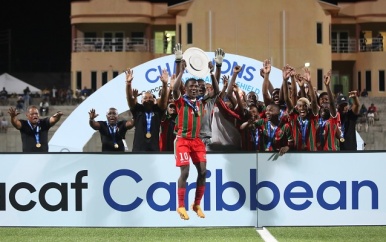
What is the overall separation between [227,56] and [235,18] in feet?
120

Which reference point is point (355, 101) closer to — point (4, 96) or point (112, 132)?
point (112, 132)

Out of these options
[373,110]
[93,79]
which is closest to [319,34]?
[373,110]

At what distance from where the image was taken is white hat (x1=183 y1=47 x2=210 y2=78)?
47.2 feet

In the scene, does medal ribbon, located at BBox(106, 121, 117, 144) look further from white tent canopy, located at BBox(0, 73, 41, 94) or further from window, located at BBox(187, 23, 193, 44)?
window, located at BBox(187, 23, 193, 44)

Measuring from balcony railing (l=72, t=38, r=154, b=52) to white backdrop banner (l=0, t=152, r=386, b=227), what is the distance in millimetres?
49364

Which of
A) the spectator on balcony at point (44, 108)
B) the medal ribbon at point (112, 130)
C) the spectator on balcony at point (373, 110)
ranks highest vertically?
the spectator on balcony at point (44, 108)

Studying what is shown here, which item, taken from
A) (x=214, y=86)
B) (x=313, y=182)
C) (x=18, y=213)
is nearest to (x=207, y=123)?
(x=214, y=86)

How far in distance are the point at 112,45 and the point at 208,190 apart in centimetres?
5018

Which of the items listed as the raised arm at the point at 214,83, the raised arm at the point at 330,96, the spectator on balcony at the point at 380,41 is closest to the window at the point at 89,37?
the spectator on balcony at the point at 380,41

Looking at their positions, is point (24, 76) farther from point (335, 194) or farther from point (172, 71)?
point (335, 194)

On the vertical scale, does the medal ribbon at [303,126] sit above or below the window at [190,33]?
below

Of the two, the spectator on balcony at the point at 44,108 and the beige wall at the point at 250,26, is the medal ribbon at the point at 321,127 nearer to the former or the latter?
the spectator on balcony at the point at 44,108

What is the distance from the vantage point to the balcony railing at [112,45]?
6450 cm

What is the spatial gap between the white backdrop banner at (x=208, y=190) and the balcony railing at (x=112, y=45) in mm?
49364
